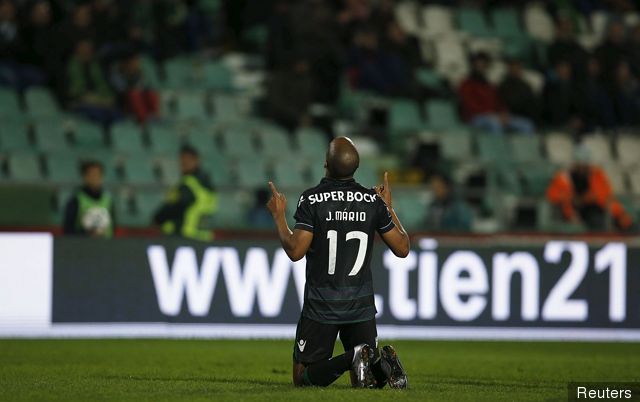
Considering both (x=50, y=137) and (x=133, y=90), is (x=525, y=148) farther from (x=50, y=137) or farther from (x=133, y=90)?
(x=50, y=137)

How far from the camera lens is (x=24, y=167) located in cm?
1734

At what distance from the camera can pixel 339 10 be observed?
74.7 ft

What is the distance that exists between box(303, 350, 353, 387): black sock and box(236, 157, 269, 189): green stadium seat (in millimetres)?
9390

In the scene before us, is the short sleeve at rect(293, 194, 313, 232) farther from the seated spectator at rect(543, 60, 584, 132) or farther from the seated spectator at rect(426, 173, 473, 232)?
the seated spectator at rect(543, 60, 584, 132)

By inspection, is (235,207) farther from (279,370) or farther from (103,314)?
(279,370)

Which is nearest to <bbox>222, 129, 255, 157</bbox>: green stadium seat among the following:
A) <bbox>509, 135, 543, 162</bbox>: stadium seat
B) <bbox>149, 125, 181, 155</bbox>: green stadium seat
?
<bbox>149, 125, 181, 155</bbox>: green stadium seat

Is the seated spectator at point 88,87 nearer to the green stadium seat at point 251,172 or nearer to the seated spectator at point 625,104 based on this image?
the green stadium seat at point 251,172

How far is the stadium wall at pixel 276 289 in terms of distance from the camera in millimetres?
14914

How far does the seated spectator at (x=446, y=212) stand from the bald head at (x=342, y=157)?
28.3ft

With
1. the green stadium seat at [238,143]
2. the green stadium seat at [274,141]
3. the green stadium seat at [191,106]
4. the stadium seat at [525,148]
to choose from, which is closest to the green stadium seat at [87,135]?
the green stadium seat at [191,106]

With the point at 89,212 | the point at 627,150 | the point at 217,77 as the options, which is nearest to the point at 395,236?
the point at 89,212

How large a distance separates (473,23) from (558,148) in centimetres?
367

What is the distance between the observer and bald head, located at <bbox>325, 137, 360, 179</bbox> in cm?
910

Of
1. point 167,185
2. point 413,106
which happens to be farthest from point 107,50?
point 413,106
